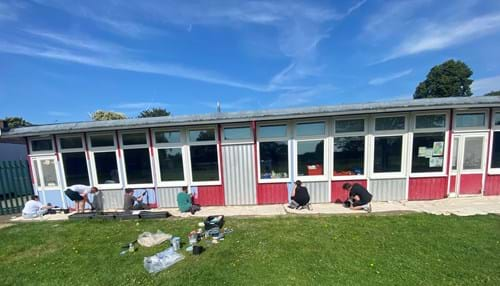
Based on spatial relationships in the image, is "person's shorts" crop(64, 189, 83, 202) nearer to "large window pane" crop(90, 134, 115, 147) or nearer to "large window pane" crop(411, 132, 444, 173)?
"large window pane" crop(90, 134, 115, 147)

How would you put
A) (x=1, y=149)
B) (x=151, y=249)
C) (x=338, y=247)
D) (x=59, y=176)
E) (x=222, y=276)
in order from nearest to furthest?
(x=222, y=276)
(x=338, y=247)
(x=151, y=249)
(x=59, y=176)
(x=1, y=149)

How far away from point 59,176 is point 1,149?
30.8ft

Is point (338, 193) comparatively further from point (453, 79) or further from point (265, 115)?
point (453, 79)

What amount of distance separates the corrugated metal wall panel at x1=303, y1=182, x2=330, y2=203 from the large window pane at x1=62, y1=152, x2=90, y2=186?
849cm

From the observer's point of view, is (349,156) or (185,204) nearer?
(185,204)

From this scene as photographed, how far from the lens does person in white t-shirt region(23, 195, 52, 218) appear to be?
23.8 feet

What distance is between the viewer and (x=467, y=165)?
692 centimetres

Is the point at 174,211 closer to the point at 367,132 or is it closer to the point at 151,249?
the point at 151,249

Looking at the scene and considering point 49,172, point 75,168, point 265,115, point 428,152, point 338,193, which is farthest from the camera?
point 49,172

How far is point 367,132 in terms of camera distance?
22.3ft

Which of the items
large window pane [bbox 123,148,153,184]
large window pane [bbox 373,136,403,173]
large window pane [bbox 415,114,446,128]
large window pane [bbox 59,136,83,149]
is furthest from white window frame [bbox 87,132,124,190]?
large window pane [bbox 415,114,446,128]

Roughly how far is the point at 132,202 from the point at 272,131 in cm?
562

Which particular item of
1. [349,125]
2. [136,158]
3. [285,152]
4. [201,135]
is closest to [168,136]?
[201,135]

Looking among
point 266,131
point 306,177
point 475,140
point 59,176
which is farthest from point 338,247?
point 59,176
